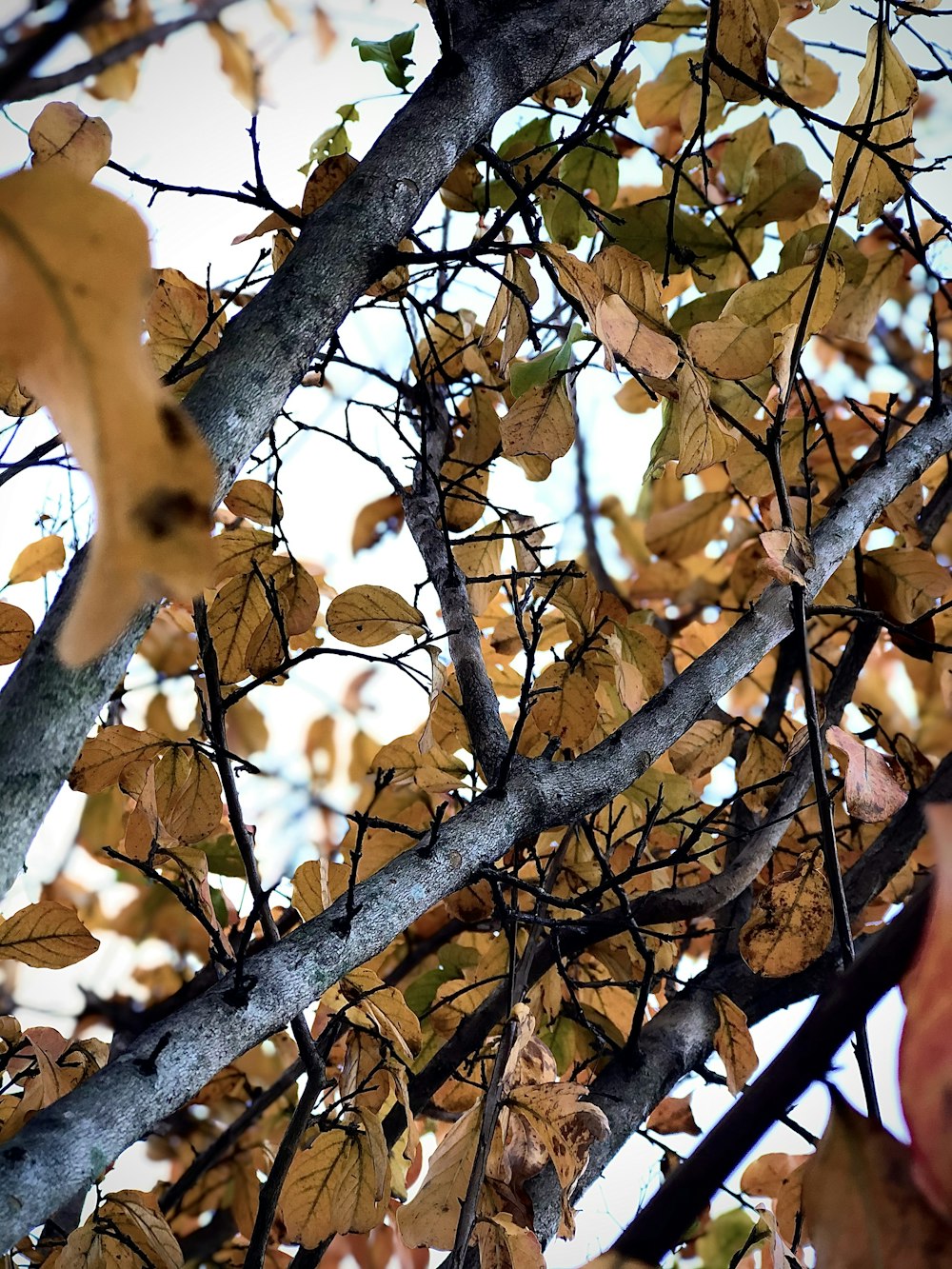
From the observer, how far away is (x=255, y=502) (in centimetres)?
85

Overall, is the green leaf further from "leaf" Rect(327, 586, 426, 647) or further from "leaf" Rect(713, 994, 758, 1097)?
"leaf" Rect(713, 994, 758, 1097)

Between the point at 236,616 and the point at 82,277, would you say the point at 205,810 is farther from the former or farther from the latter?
the point at 82,277

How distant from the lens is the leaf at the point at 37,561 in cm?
92

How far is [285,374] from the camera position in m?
0.47

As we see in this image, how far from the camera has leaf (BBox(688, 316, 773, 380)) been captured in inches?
24.9

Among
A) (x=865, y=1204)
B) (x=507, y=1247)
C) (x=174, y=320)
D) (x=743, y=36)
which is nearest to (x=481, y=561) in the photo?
(x=174, y=320)

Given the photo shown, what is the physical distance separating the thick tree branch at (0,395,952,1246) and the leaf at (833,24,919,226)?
0.25 m

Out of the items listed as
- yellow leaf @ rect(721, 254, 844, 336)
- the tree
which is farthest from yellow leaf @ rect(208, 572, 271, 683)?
yellow leaf @ rect(721, 254, 844, 336)

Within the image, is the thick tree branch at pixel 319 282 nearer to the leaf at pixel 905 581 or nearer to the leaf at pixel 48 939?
the leaf at pixel 48 939

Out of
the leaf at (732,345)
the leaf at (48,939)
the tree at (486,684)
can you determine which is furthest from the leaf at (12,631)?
the leaf at (732,345)

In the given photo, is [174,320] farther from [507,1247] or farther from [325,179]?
[507,1247]

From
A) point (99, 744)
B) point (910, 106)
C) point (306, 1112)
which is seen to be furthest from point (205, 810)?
point (910, 106)

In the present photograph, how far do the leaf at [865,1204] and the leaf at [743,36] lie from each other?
0.71 meters

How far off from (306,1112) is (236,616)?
0.38 m
